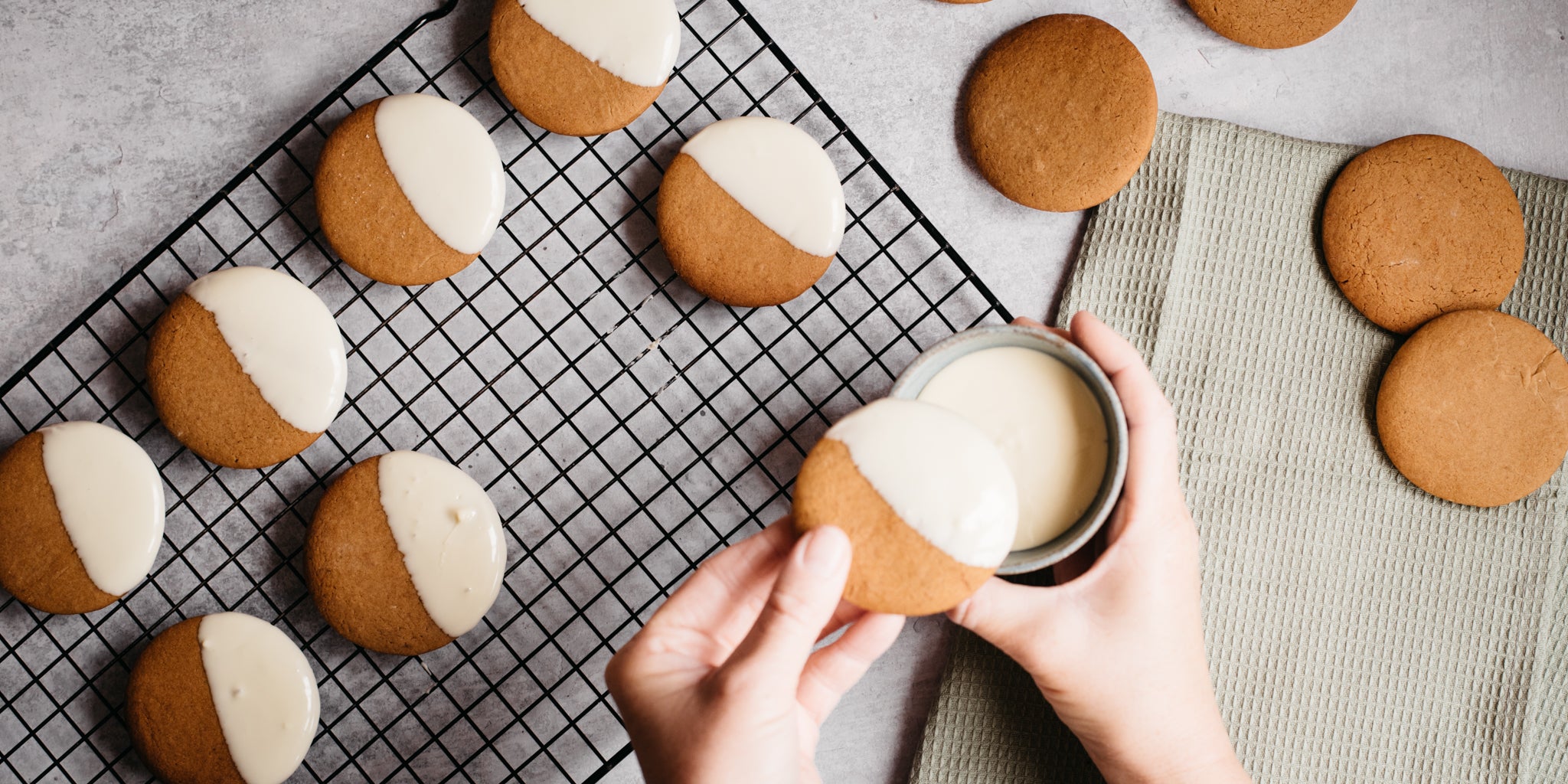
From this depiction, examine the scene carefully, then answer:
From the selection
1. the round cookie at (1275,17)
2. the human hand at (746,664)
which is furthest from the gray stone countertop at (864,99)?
the human hand at (746,664)

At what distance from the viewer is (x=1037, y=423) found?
86 cm

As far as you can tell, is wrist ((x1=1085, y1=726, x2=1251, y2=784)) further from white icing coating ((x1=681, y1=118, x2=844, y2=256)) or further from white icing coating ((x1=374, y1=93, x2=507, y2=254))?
white icing coating ((x1=374, y1=93, x2=507, y2=254))

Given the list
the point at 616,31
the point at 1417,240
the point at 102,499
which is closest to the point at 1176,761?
A: the point at 1417,240

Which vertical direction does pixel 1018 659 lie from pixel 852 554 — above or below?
below

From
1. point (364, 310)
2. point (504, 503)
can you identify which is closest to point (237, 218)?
point (364, 310)

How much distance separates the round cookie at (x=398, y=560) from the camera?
102 cm

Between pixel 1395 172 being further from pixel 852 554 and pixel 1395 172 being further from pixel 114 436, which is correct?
pixel 114 436

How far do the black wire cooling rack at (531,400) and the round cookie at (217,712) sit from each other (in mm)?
59

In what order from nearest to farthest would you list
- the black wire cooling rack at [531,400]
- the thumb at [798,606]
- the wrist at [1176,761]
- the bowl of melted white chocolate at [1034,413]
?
the thumb at [798,606] → the bowl of melted white chocolate at [1034,413] → the wrist at [1176,761] → the black wire cooling rack at [531,400]

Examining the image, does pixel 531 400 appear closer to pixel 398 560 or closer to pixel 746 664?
pixel 398 560

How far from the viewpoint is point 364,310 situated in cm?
109

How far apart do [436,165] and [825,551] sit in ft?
2.03

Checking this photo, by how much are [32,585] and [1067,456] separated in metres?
1.06

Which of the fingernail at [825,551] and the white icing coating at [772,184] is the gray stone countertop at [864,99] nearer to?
the white icing coating at [772,184]
